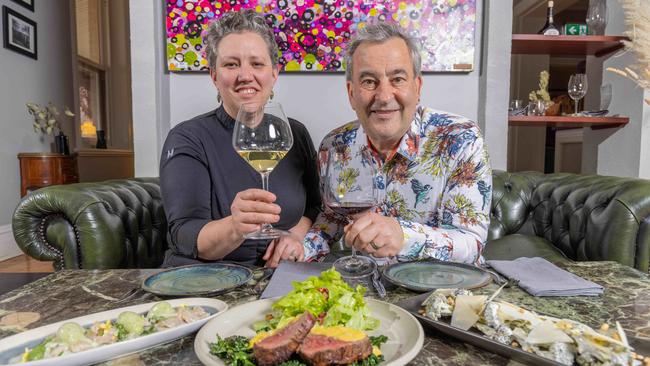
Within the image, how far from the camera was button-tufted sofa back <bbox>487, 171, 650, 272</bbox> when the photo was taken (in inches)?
69.0

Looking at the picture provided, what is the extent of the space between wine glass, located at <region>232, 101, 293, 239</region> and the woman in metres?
0.29

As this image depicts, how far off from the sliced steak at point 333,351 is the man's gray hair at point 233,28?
121 cm

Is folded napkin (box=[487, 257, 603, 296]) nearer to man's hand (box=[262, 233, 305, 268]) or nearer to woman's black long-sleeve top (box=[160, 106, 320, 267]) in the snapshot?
man's hand (box=[262, 233, 305, 268])

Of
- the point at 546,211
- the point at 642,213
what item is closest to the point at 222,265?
the point at 642,213

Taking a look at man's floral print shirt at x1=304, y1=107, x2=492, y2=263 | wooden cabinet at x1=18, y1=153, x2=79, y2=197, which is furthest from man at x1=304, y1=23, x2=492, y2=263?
wooden cabinet at x1=18, y1=153, x2=79, y2=197

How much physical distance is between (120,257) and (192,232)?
2.17ft

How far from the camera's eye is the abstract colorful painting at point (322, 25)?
277 centimetres

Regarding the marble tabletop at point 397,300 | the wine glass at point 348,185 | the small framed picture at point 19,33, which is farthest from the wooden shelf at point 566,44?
the small framed picture at point 19,33

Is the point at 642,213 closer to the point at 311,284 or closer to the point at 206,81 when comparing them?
the point at 311,284

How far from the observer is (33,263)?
4199mm

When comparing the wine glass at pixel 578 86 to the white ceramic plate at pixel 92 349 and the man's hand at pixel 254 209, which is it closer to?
the man's hand at pixel 254 209

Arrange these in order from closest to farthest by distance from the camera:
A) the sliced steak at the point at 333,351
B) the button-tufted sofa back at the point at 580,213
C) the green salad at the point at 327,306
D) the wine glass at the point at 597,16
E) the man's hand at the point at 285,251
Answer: the sliced steak at the point at 333,351, the green salad at the point at 327,306, the man's hand at the point at 285,251, the button-tufted sofa back at the point at 580,213, the wine glass at the point at 597,16

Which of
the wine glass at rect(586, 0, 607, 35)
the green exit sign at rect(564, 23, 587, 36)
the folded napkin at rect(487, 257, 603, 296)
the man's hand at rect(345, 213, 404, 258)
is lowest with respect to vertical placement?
the folded napkin at rect(487, 257, 603, 296)

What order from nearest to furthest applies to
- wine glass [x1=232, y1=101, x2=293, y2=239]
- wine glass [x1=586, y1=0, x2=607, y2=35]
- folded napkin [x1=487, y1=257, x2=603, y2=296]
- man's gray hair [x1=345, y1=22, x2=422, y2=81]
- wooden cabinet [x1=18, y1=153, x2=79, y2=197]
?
folded napkin [x1=487, y1=257, x2=603, y2=296], wine glass [x1=232, y1=101, x2=293, y2=239], man's gray hair [x1=345, y1=22, x2=422, y2=81], wine glass [x1=586, y1=0, x2=607, y2=35], wooden cabinet [x1=18, y1=153, x2=79, y2=197]
